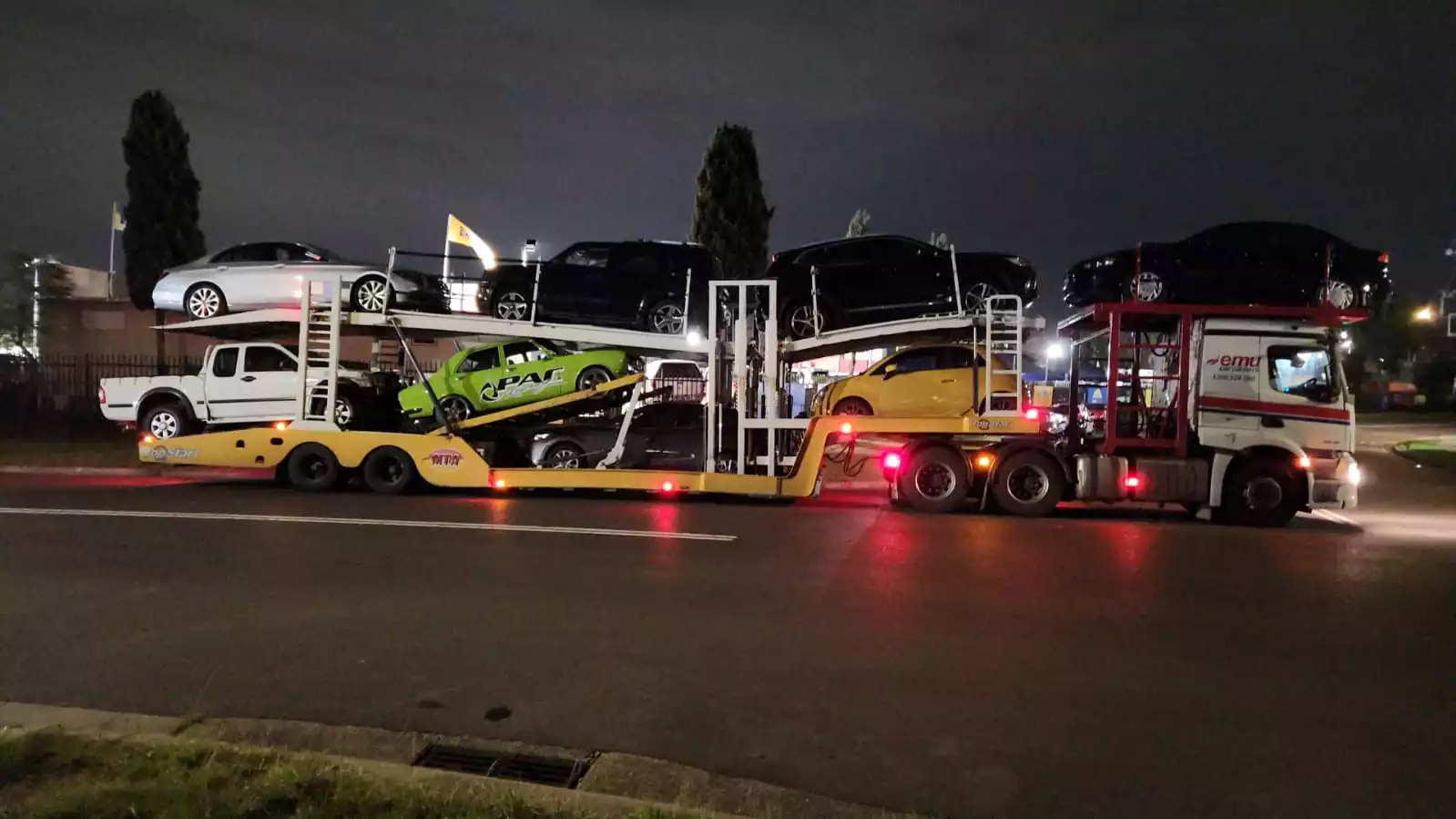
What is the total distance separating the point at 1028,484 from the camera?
12258 millimetres

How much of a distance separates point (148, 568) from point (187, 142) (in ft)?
68.8

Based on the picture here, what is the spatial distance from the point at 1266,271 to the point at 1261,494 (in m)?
2.75

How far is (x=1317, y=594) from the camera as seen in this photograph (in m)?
7.96

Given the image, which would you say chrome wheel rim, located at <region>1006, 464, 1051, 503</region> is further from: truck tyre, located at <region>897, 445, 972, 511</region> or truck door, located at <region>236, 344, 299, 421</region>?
truck door, located at <region>236, 344, 299, 421</region>

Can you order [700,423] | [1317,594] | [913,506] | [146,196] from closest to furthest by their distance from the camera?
[1317,594] < [913,506] < [700,423] < [146,196]

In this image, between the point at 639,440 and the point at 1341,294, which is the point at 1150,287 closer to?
the point at 1341,294

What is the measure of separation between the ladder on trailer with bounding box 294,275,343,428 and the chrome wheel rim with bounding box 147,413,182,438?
8.25 ft

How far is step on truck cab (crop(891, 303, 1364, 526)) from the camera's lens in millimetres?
11523

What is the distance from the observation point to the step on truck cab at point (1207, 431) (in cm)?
1152

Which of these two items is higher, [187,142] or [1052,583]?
[187,142]

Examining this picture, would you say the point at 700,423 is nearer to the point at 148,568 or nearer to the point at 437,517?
the point at 437,517

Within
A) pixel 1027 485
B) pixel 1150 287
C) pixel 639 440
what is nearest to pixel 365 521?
pixel 639 440

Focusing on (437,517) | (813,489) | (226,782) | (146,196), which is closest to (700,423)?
(813,489)

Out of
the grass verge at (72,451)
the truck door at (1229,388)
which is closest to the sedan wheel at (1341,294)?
the truck door at (1229,388)
